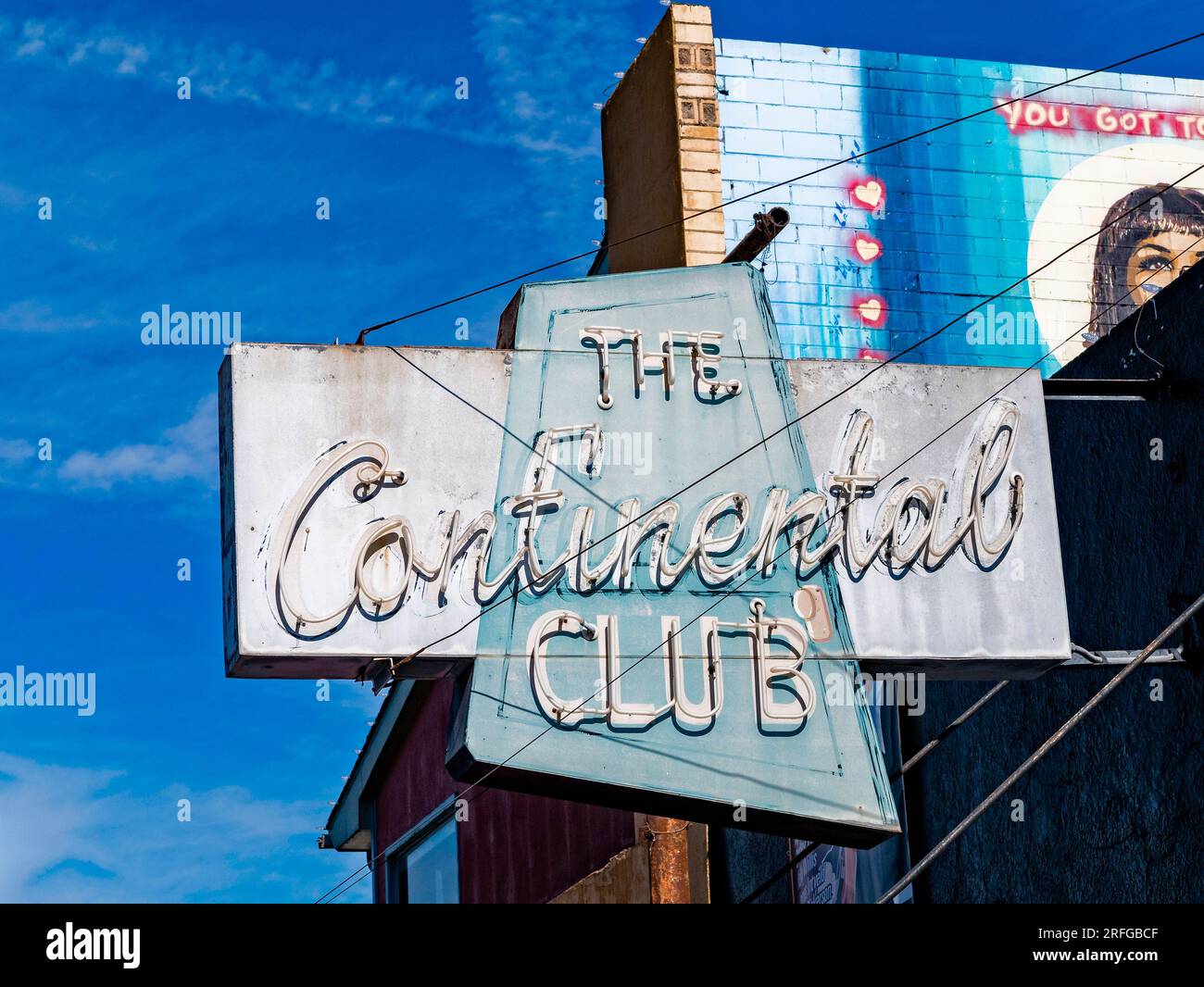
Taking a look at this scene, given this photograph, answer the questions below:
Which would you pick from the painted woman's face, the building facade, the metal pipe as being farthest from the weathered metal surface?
the painted woman's face

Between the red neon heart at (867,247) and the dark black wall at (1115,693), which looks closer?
the dark black wall at (1115,693)

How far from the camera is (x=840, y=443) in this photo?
11219 millimetres

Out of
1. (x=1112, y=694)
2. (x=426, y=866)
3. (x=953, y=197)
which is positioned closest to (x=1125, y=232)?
(x=953, y=197)

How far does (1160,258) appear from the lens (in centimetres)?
2347

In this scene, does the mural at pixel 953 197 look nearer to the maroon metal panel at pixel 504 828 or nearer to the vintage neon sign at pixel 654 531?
the maroon metal panel at pixel 504 828

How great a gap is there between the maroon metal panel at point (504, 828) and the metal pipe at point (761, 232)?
710 centimetres

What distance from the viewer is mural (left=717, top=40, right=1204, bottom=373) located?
2188cm

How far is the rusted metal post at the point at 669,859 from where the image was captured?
55.3 ft

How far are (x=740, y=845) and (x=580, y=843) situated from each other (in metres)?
2.41

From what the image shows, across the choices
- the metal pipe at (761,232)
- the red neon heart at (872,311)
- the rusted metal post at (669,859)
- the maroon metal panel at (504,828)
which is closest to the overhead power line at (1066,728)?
the metal pipe at (761,232)

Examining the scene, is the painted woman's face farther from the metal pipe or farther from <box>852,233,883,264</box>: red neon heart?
the metal pipe

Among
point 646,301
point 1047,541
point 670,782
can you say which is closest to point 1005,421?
point 1047,541

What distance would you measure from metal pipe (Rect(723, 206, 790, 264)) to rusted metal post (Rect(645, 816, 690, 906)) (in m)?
6.54

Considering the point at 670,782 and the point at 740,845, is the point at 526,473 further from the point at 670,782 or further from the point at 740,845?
the point at 740,845
